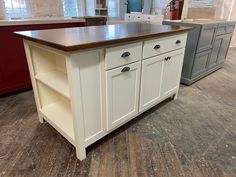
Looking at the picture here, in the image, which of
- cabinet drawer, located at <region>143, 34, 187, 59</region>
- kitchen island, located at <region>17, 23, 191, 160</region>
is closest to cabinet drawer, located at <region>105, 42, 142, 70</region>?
kitchen island, located at <region>17, 23, 191, 160</region>

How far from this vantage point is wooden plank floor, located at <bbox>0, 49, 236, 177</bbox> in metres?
1.30

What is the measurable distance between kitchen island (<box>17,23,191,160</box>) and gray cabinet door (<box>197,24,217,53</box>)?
65cm

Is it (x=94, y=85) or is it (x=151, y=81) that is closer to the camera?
(x=94, y=85)

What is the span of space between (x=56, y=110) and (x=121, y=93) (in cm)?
68

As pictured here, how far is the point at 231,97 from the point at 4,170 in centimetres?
262

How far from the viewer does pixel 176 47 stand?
6.20ft

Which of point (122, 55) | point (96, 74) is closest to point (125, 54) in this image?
point (122, 55)

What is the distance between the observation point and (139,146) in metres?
1.53

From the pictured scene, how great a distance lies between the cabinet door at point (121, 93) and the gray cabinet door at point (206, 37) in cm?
144

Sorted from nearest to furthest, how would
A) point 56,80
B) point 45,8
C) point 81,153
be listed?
point 81,153 < point 56,80 < point 45,8

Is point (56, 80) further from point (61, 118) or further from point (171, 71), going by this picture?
point (171, 71)

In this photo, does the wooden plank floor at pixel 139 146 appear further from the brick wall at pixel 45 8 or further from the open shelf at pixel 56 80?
the brick wall at pixel 45 8

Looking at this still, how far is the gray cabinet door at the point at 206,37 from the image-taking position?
2.45m

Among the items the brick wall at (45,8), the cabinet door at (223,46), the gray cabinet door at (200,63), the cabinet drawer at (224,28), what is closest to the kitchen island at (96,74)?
the gray cabinet door at (200,63)
